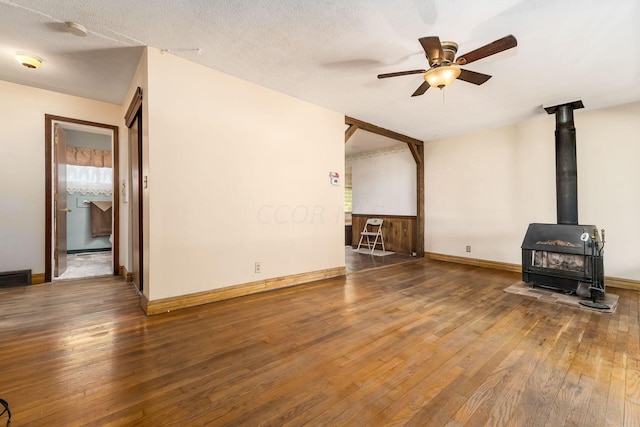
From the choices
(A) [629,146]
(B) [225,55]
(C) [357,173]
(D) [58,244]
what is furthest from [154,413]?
(C) [357,173]

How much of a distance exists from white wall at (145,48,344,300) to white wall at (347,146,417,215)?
9.29ft

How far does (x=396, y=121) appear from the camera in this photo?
4594mm

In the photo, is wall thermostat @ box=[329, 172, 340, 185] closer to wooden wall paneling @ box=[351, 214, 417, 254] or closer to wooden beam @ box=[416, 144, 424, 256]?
wooden beam @ box=[416, 144, 424, 256]

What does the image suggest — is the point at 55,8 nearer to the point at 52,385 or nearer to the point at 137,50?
the point at 137,50

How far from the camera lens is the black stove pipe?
3.56 metres

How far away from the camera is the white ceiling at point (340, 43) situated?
79.2 inches

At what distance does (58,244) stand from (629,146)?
25.8ft

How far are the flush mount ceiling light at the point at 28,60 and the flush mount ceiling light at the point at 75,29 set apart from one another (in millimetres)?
861

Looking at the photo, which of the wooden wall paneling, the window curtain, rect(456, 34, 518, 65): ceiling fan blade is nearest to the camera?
rect(456, 34, 518, 65): ceiling fan blade

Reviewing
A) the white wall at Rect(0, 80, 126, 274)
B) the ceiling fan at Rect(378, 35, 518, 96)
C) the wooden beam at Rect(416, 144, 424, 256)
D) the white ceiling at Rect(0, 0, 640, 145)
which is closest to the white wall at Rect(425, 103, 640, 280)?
the wooden beam at Rect(416, 144, 424, 256)

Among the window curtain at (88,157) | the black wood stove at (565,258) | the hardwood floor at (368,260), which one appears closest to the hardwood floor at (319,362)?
the black wood stove at (565,258)

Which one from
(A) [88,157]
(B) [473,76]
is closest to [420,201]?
(B) [473,76]

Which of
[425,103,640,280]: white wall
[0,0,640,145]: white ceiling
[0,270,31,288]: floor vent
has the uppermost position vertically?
[0,0,640,145]: white ceiling

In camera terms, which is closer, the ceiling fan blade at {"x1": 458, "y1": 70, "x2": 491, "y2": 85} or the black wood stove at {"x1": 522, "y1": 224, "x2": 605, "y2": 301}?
the ceiling fan blade at {"x1": 458, "y1": 70, "x2": 491, "y2": 85}
